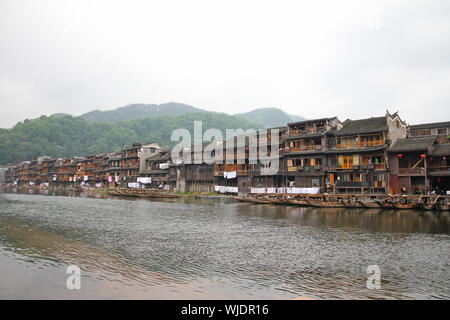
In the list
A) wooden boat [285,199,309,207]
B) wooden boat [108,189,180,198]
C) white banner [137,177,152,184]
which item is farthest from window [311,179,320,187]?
white banner [137,177,152,184]

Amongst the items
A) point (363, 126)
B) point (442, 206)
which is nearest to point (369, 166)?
point (363, 126)

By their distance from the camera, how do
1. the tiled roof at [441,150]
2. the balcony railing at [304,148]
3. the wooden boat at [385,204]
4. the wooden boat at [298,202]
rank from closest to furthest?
the wooden boat at [385,204] < the tiled roof at [441,150] < the wooden boat at [298,202] < the balcony railing at [304,148]

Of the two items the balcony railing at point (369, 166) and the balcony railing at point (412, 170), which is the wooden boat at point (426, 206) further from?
the balcony railing at point (369, 166)

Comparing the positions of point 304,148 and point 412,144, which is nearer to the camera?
point 412,144

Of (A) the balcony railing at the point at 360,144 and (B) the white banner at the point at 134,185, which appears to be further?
(B) the white banner at the point at 134,185

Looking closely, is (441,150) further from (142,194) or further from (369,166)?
(142,194)

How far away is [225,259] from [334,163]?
138ft

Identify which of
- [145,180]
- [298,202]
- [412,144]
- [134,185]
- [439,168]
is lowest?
[298,202]

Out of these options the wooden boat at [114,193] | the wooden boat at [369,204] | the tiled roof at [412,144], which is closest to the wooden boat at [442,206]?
the wooden boat at [369,204]

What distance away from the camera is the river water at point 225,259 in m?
13.5

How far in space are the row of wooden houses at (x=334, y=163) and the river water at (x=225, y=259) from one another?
1861cm

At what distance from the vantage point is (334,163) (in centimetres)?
5559

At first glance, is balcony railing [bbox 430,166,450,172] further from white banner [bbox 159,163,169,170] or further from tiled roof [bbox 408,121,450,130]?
white banner [bbox 159,163,169,170]
